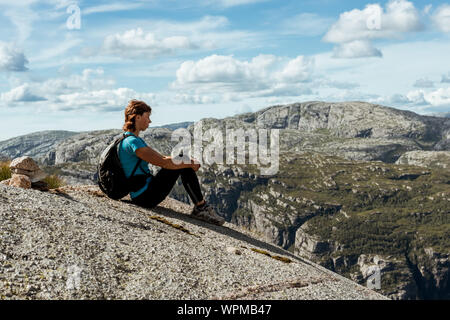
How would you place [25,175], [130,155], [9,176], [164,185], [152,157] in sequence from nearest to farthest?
[152,157], [130,155], [164,185], [25,175], [9,176]

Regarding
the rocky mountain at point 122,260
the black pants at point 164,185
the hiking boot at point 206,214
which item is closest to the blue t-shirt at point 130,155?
the black pants at point 164,185

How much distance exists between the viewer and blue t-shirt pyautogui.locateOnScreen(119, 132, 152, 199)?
13133 millimetres

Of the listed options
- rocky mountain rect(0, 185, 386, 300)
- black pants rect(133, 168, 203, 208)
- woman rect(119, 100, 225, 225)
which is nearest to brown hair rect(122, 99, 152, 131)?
woman rect(119, 100, 225, 225)

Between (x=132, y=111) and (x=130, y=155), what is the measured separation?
56.6 inches

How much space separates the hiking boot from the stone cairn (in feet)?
18.1

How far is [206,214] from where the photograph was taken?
16.7m

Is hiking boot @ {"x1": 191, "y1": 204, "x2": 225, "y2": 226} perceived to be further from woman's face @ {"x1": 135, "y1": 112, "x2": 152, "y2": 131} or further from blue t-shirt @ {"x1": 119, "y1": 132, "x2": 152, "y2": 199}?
woman's face @ {"x1": 135, "y1": 112, "x2": 152, "y2": 131}

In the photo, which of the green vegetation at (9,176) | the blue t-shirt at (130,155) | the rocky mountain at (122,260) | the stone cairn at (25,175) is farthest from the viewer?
the green vegetation at (9,176)

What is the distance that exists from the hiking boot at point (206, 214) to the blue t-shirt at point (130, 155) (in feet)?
8.65

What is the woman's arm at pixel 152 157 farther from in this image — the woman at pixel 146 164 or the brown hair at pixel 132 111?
the brown hair at pixel 132 111

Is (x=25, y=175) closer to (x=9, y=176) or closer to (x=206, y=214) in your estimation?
(x=9, y=176)

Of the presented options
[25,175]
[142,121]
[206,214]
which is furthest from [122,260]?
[25,175]

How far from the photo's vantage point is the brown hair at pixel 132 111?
45.4 feet
